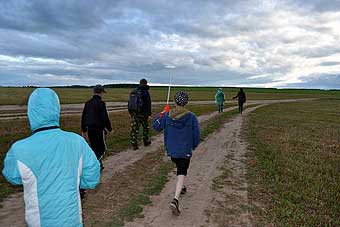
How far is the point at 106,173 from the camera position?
26.7 feet

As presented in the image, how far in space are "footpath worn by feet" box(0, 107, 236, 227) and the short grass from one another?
28 cm

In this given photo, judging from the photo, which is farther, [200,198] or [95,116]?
[95,116]

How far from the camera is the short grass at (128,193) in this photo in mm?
5387

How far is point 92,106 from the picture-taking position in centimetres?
757

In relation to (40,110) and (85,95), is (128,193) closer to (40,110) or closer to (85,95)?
(40,110)

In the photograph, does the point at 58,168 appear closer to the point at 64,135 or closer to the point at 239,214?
the point at 64,135

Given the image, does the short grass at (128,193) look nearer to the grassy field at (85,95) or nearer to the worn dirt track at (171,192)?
the worn dirt track at (171,192)

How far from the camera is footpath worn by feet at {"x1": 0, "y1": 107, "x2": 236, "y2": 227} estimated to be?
5.31 metres

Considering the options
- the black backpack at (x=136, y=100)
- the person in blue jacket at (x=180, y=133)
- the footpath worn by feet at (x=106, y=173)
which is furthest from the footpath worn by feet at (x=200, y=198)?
the black backpack at (x=136, y=100)

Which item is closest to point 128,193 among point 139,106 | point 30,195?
point 30,195

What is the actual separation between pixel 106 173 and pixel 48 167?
18.7 ft

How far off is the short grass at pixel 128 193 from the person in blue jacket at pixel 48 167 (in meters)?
2.62

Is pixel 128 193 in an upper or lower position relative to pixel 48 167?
lower

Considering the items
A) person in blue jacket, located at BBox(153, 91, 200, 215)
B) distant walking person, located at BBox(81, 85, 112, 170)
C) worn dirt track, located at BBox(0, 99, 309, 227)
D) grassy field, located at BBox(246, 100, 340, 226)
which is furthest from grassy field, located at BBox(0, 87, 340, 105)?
person in blue jacket, located at BBox(153, 91, 200, 215)
